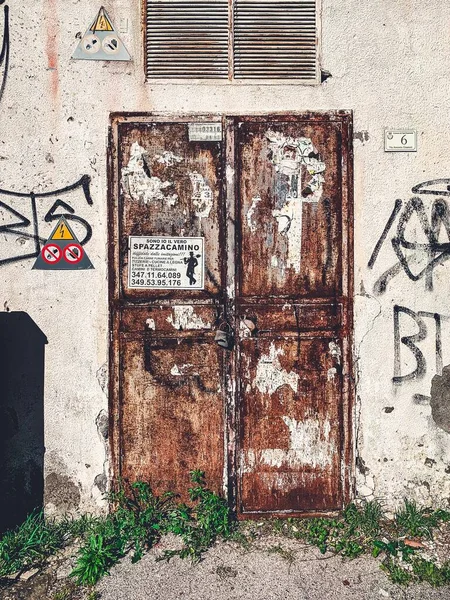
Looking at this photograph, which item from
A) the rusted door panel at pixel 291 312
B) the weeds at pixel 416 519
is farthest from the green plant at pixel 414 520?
the rusted door panel at pixel 291 312

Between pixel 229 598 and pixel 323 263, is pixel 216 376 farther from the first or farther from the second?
pixel 229 598

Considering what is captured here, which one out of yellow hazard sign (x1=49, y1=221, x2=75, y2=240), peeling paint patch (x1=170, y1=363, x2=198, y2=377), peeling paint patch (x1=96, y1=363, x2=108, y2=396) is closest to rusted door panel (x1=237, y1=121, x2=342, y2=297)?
peeling paint patch (x1=170, y1=363, x2=198, y2=377)

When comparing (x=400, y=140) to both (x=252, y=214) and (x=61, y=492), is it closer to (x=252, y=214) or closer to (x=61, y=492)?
(x=252, y=214)

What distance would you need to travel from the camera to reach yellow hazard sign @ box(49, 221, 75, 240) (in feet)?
12.1

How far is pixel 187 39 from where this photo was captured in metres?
3.71

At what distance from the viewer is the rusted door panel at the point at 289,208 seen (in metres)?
3.72

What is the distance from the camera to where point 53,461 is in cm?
375

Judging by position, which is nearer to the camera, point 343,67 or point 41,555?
point 41,555

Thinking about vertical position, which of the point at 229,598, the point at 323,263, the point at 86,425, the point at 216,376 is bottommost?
the point at 229,598

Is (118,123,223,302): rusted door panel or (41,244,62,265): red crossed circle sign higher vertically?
(118,123,223,302): rusted door panel

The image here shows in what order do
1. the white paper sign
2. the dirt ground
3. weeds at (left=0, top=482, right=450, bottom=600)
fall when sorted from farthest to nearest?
the white paper sign < weeds at (left=0, top=482, right=450, bottom=600) < the dirt ground

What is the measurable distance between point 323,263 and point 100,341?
5.14ft

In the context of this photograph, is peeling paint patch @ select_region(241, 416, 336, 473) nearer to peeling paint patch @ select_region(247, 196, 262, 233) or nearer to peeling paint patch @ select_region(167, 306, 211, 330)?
peeling paint patch @ select_region(167, 306, 211, 330)

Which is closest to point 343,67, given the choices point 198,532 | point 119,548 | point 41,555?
point 198,532
